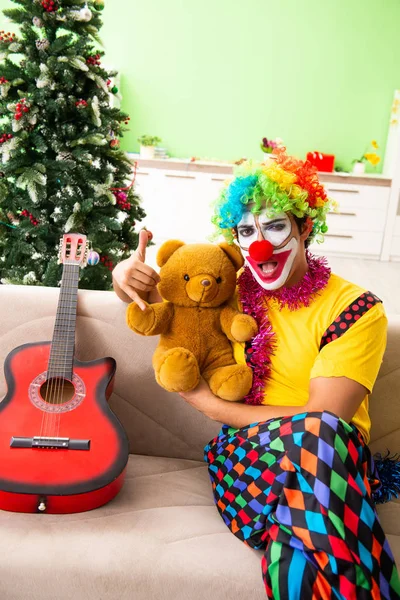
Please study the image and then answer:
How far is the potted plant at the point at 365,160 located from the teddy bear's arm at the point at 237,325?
4444 millimetres

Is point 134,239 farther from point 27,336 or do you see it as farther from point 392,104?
point 392,104

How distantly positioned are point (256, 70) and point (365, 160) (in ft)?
4.54

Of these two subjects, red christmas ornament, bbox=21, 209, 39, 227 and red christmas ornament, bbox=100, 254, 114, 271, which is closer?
red christmas ornament, bbox=21, 209, 39, 227

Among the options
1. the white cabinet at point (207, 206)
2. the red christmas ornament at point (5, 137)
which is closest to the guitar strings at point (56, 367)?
the red christmas ornament at point (5, 137)

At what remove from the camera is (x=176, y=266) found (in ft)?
4.62

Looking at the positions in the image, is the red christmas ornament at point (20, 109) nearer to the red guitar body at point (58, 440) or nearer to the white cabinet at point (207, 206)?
the red guitar body at point (58, 440)

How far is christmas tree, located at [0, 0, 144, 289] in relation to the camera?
2.14 meters

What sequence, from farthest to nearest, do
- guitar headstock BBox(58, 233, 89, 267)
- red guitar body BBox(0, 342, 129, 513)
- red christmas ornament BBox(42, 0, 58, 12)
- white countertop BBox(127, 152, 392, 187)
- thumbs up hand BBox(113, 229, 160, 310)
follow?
white countertop BBox(127, 152, 392, 187)
red christmas ornament BBox(42, 0, 58, 12)
guitar headstock BBox(58, 233, 89, 267)
thumbs up hand BBox(113, 229, 160, 310)
red guitar body BBox(0, 342, 129, 513)

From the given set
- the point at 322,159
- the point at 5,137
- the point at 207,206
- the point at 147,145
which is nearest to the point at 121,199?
the point at 5,137

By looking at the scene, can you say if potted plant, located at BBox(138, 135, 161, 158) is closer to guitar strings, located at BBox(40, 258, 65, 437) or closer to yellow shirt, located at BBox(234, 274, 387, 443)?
guitar strings, located at BBox(40, 258, 65, 437)

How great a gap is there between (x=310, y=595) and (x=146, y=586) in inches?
12.9

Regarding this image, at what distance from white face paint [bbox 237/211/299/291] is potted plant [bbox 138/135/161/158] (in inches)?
169

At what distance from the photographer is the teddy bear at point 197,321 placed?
4.48 feet

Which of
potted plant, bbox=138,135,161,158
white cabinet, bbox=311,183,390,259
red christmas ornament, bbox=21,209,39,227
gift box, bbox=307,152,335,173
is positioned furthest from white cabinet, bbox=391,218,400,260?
red christmas ornament, bbox=21,209,39,227
